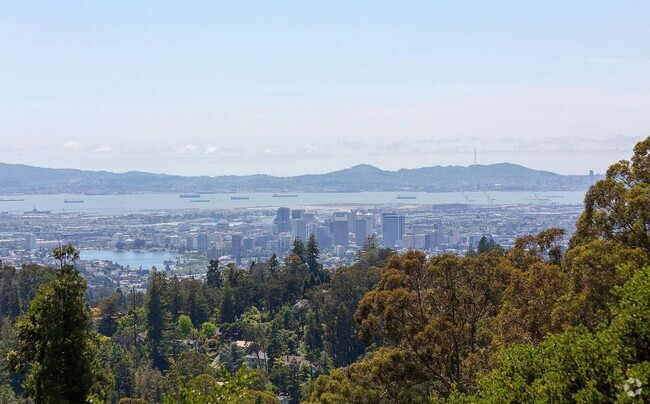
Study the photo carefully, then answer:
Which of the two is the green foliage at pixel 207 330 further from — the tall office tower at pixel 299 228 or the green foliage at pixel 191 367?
the tall office tower at pixel 299 228

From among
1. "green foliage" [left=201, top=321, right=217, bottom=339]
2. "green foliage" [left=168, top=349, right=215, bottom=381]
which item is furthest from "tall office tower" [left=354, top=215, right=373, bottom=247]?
"green foliage" [left=168, top=349, right=215, bottom=381]

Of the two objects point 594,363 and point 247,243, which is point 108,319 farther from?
point 247,243

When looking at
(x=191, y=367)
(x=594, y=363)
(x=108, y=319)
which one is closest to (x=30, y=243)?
(x=108, y=319)

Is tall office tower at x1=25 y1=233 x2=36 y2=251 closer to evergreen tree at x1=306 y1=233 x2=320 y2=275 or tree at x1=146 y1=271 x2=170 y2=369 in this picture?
evergreen tree at x1=306 y1=233 x2=320 y2=275

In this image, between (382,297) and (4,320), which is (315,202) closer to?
(4,320)

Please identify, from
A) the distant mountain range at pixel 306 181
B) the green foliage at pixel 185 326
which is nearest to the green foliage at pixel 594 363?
the green foliage at pixel 185 326

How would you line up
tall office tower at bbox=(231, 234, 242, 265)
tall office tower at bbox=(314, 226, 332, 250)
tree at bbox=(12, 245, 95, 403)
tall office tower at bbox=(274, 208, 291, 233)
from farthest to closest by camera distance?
tall office tower at bbox=(274, 208, 291, 233) < tall office tower at bbox=(314, 226, 332, 250) < tall office tower at bbox=(231, 234, 242, 265) < tree at bbox=(12, 245, 95, 403)
